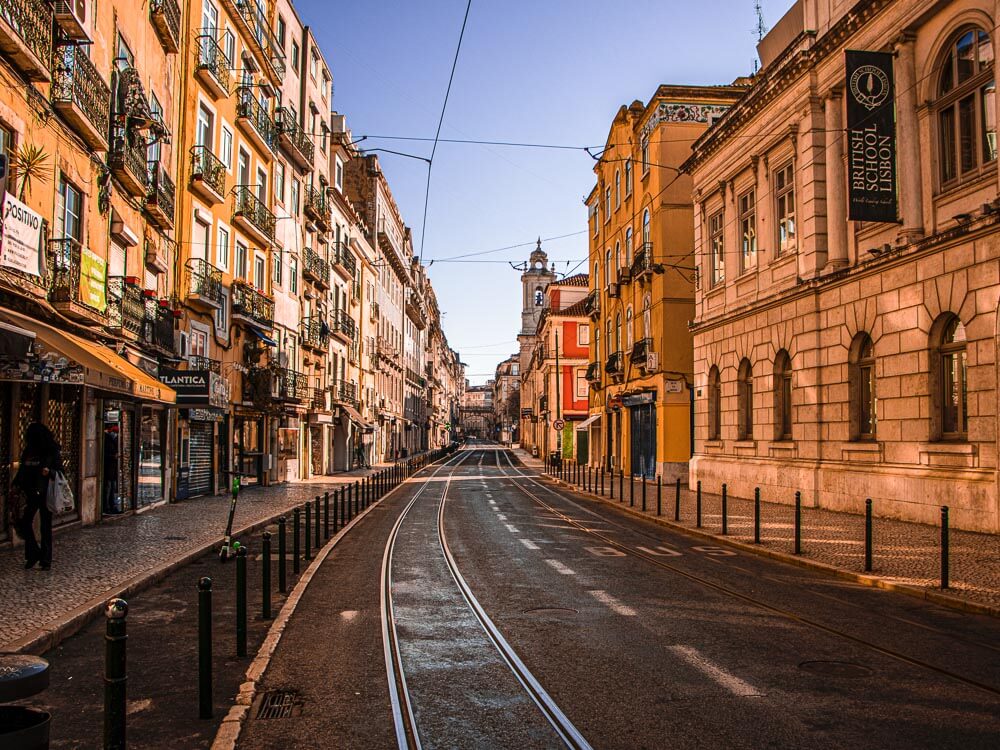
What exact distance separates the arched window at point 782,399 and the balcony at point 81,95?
17.3 meters

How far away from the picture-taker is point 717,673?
6.65m

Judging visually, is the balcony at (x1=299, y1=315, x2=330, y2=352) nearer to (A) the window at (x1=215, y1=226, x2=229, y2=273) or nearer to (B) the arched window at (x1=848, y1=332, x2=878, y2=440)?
(A) the window at (x1=215, y1=226, x2=229, y2=273)

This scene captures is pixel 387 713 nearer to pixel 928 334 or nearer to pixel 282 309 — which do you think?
pixel 928 334

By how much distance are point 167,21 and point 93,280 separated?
29.1 feet

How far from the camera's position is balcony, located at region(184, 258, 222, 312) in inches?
927

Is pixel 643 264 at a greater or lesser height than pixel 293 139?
lesser

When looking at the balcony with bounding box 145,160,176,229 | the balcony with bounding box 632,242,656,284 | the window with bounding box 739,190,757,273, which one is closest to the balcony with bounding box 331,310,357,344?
the balcony with bounding box 632,242,656,284

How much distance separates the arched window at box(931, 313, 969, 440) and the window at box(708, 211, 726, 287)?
11.6 meters

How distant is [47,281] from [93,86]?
4345 mm

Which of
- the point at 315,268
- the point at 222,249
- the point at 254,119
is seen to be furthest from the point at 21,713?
the point at 315,268

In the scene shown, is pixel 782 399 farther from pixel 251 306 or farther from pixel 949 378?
pixel 251 306

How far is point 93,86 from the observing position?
1591 centimetres

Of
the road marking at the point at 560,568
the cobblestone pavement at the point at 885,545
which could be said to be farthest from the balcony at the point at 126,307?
the cobblestone pavement at the point at 885,545

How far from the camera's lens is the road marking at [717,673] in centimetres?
616
